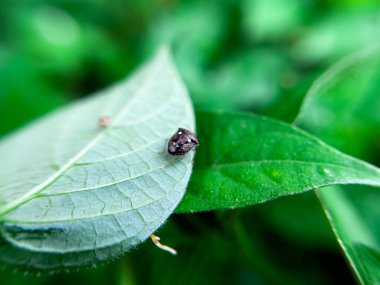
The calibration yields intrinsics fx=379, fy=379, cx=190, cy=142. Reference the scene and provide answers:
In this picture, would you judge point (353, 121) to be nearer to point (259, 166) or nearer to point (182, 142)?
point (259, 166)

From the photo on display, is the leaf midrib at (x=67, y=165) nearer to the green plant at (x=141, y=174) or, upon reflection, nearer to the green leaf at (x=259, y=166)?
the green plant at (x=141, y=174)

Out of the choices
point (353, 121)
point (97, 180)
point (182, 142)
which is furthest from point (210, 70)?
point (97, 180)

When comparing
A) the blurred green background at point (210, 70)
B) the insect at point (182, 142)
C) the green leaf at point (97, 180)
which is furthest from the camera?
the blurred green background at point (210, 70)

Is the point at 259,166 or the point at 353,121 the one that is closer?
the point at 259,166

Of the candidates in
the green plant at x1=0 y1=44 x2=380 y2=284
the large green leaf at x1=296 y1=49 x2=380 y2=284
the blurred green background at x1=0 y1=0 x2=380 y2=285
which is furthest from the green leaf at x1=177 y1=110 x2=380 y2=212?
the large green leaf at x1=296 y1=49 x2=380 y2=284

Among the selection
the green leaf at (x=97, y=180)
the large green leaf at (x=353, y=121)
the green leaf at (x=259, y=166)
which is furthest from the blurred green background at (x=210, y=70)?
the green leaf at (x=97, y=180)

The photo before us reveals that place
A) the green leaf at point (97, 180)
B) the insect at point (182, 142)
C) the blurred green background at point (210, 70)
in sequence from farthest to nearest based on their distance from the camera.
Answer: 1. the blurred green background at point (210, 70)
2. the insect at point (182, 142)
3. the green leaf at point (97, 180)

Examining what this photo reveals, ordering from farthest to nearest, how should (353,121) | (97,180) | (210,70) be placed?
(210,70), (353,121), (97,180)
